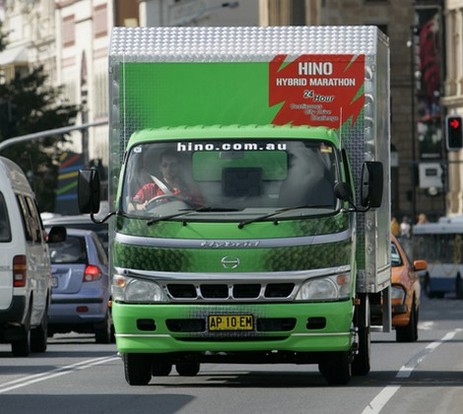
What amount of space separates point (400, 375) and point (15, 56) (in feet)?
463

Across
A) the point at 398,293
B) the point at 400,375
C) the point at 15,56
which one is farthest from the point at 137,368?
the point at 15,56

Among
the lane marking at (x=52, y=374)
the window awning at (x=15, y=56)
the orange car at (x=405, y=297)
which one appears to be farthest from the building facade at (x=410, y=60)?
the lane marking at (x=52, y=374)

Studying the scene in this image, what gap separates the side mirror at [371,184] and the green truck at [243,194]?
2cm

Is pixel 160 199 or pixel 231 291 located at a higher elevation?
pixel 160 199

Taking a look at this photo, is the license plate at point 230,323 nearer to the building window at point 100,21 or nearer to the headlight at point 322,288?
the headlight at point 322,288

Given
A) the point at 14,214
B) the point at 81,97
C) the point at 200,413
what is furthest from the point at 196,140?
the point at 81,97

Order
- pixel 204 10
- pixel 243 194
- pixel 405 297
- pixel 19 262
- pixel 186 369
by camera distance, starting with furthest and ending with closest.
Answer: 1. pixel 204 10
2. pixel 405 297
3. pixel 19 262
4. pixel 186 369
5. pixel 243 194

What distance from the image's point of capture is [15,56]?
164 metres

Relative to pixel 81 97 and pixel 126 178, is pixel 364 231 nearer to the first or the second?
pixel 126 178

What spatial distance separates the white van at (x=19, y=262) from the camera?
27.6 meters

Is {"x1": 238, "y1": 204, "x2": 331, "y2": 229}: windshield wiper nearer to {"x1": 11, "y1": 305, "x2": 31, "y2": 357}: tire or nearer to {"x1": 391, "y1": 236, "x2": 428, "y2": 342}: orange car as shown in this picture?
{"x1": 11, "y1": 305, "x2": 31, "y2": 357}: tire

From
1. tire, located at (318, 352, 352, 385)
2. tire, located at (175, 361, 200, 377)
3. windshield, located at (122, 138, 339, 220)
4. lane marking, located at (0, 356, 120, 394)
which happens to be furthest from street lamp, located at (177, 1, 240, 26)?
windshield, located at (122, 138, 339, 220)

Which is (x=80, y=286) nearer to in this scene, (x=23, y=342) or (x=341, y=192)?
(x=23, y=342)

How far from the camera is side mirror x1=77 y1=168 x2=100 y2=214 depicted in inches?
862
